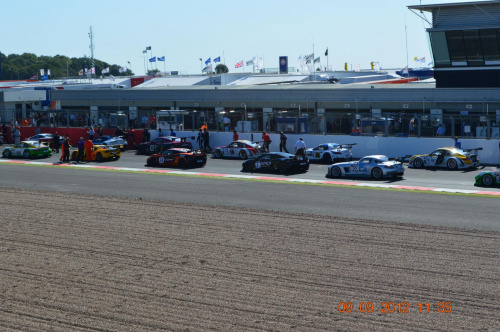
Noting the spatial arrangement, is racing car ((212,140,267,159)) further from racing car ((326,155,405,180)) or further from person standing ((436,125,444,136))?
person standing ((436,125,444,136))

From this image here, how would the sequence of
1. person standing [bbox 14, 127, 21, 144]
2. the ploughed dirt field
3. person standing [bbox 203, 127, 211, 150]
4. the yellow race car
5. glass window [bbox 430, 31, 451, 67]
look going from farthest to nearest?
person standing [bbox 14, 127, 21, 144] < person standing [bbox 203, 127, 211, 150] < glass window [bbox 430, 31, 451, 67] < the yellow race car < the ploughed dirt field

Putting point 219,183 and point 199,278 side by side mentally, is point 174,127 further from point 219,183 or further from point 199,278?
point 199,278

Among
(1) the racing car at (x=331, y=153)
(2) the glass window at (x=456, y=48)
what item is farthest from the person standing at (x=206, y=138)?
(2) the glass window at (x=456, y=48)

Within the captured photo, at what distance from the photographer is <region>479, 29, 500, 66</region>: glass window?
3681 cm

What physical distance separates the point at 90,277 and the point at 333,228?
6.65 metres

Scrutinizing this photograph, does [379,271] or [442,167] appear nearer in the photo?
[379,271]

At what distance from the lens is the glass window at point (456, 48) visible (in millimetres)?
37812

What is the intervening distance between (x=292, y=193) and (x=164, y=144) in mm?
14873

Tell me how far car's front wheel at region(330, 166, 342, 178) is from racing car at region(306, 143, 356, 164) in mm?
4391

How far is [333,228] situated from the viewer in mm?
17594

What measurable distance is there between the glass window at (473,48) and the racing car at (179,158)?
16152 millimetres

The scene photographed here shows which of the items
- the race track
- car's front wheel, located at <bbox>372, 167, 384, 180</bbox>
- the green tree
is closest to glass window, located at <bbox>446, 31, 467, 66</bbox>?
car's front wheel, located at <bbox>372, 167, 384, 180</bbox>

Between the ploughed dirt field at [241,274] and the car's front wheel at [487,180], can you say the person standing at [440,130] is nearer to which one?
the car's front wheel at [487,180]

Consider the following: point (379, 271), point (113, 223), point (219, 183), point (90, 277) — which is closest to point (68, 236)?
point (113, 223)
